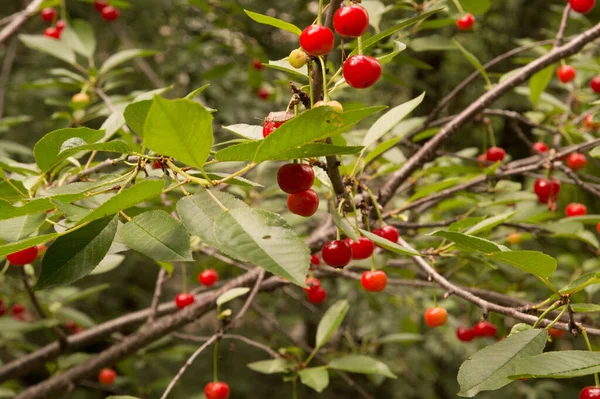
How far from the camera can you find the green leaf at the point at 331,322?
5.35ft

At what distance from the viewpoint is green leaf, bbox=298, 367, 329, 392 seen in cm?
141

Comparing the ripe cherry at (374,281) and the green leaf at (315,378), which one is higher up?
the ripe cherry at (374,281)

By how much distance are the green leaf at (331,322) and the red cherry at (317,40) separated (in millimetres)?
1074

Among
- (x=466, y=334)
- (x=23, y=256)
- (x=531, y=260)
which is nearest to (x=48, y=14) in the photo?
(x=23, y=256)

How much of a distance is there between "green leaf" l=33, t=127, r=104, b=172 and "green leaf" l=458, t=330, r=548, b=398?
73cm

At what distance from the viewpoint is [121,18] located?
326 cm

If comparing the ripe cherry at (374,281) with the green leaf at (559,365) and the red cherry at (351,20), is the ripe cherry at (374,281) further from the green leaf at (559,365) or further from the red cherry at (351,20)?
the red cherry at (351,20)

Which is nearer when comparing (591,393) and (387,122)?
(591,393)

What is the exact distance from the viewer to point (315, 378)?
1458 millimetres

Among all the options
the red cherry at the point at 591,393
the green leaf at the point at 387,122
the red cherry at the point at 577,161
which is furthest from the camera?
the red cherry at the point at 577,161

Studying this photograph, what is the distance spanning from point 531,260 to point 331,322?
3.01ft

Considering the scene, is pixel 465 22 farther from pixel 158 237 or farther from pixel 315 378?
pixel 158 237

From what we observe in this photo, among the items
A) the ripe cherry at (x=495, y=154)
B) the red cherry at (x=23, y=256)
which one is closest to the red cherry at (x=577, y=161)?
the ripe cherry at (x=495, y=154)

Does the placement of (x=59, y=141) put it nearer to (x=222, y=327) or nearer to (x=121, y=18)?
(x=222, y=327)
